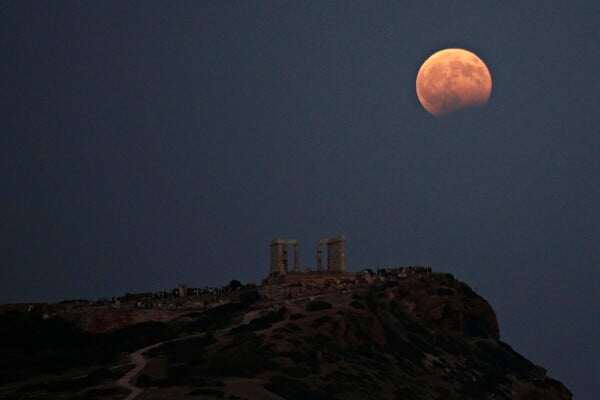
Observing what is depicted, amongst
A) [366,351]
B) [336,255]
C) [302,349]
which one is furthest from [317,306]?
[336,255]

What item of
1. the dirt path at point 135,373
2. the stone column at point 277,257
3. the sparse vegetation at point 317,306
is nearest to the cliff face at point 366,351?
the sparse vegetation at point 317,306

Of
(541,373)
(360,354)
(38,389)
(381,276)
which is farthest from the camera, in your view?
(381,276)

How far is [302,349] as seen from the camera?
78188 millimetres

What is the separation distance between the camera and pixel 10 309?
95188mm

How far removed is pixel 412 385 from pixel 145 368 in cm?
2368

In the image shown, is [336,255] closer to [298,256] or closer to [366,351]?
[298,256]

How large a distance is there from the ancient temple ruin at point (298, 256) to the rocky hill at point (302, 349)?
445 cm

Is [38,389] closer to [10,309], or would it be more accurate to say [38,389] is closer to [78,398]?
[78,398]

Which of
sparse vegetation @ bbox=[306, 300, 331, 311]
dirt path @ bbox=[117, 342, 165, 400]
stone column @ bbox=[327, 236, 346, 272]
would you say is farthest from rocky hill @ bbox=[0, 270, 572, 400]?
stone column @ bbox=[327, 236, 346, 272]

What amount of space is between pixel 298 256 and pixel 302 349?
3814 centimetres

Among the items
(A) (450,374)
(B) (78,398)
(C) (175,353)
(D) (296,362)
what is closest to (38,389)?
(B) (78,398)

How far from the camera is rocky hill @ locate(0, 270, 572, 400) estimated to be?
67125mm

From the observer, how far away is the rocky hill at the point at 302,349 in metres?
67.1

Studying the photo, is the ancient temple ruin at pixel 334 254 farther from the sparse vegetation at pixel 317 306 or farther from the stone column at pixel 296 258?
the sparse vegetation at pixel 317 306
